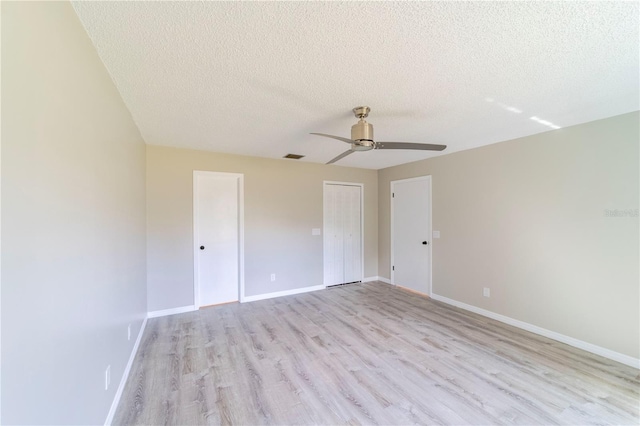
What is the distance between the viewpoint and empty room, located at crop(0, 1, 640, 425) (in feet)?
3.60

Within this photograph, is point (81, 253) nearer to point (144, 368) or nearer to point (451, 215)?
point (144, 368)

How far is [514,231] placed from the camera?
128 inches

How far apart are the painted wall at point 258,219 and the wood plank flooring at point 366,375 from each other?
750 millimetres

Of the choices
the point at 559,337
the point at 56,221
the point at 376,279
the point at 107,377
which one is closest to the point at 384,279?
the point at 376,279

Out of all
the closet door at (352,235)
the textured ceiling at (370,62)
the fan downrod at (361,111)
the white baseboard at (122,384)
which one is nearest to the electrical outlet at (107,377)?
the white baseboard at (122,384)

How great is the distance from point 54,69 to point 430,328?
12.6 feet

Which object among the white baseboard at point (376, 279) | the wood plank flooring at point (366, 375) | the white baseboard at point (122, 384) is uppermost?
the white baseboard at point (122, 384)

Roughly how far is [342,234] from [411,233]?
133 centimetres

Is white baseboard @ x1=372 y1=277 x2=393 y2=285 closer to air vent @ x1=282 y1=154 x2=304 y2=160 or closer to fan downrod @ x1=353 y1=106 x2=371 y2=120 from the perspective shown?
air vent @ x1=282 y1=154 x2=304 y2=160

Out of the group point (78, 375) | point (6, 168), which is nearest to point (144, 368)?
point (78, 375)

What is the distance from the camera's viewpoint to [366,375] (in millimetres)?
2262

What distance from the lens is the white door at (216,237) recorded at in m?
3.90

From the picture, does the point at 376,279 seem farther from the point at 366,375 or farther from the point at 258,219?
the point at 366,375

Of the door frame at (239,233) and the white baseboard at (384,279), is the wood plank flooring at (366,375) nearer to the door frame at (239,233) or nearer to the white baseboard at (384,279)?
the door frame at (239,233)
